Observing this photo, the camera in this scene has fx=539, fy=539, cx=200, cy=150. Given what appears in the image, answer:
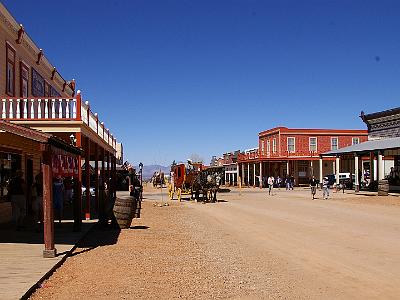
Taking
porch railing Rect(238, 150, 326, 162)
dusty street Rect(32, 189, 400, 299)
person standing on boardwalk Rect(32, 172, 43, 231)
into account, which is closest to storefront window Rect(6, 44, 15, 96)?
person standing on boardwalk Rect(32, 172, 43, 231)

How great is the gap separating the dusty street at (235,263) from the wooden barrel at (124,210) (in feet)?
1.32

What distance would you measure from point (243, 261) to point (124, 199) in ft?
20.4

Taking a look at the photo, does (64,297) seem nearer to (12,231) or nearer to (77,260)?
(77,260)

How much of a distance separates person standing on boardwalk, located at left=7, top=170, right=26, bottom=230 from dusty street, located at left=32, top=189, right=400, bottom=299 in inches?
76.7

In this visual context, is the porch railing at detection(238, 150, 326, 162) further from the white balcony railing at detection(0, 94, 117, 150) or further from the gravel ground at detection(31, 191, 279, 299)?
the gravel ground at detection(31, 191, 279, 299)

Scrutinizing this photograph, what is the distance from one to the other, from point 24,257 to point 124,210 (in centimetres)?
586

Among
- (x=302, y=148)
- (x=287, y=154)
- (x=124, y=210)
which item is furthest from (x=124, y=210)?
(x=302, y=148)

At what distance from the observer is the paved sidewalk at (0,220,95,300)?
7.61m

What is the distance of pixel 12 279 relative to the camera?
801cm

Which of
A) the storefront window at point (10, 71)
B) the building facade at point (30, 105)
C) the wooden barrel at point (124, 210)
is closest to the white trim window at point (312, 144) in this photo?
the building facade at point (30, 105)

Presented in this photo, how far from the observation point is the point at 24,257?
10.1 m

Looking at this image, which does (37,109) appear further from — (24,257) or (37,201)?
(24,257)

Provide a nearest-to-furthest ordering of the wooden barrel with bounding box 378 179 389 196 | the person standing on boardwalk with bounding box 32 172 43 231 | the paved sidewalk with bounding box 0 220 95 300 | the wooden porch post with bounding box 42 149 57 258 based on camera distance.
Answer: the paved sidewalk with bounding box 0 220 95 300, the wooden porch post with bounding box 42 149 57 258, the person standing on boardwalk with bounding box 32 172 43 231, the wooden barrel with bounding box 378 179 389 196

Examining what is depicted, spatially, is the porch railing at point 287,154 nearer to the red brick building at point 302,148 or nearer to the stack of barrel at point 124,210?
the red brick building at point 302,148
